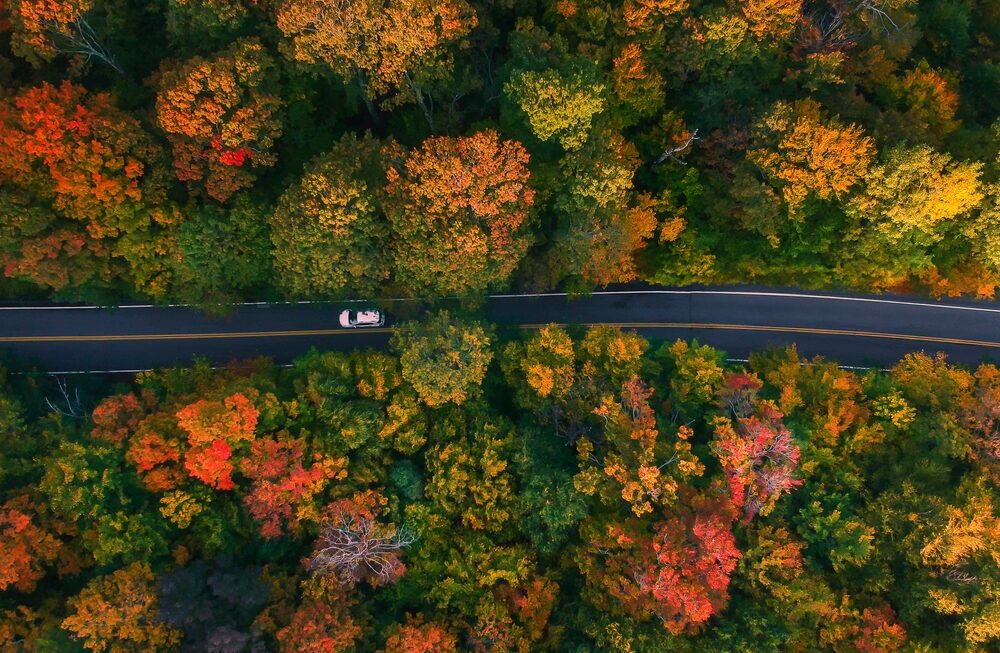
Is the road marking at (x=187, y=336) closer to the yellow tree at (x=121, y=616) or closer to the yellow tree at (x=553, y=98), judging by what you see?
the yellow tree at (x=121, y=616)

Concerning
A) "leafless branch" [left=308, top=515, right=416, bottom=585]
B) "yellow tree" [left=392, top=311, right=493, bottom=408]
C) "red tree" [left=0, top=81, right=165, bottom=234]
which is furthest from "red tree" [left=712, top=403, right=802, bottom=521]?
"red tree" [left=0, top=81, right=165, bottom=234]

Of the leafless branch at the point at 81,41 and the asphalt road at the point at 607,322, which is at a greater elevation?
the leafless branch at the point at 81,41

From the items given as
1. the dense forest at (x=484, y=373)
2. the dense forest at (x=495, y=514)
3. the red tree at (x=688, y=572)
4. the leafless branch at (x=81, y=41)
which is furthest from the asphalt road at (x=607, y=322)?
the red tree at (x=688, y=572)

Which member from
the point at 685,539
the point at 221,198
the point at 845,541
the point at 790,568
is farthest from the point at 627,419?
the point at 221,198

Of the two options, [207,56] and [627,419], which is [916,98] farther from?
[207,56]

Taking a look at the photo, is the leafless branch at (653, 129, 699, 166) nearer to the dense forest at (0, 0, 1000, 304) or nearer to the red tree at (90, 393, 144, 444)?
the dense forest at (0, 0, 1000, 304)

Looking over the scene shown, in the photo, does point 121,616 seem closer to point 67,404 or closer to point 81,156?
point 67,404

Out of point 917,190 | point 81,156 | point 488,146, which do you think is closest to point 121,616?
point 81,156
